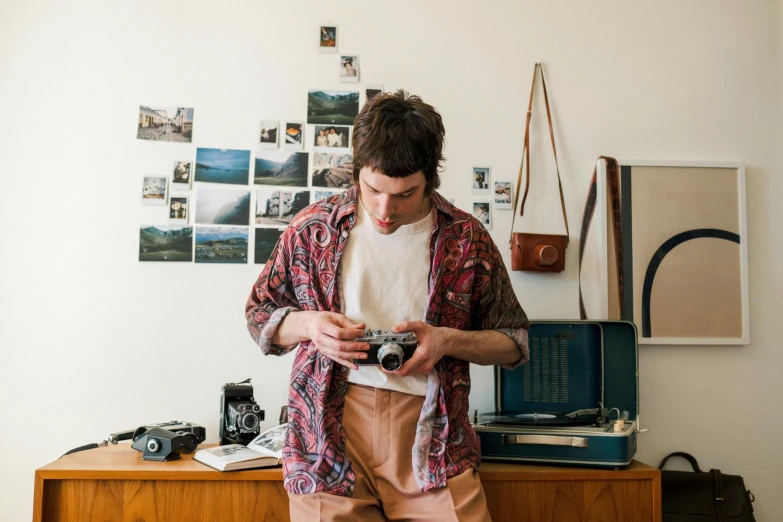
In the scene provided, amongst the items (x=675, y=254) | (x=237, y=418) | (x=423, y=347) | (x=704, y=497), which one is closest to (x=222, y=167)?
(x=237, y=418)

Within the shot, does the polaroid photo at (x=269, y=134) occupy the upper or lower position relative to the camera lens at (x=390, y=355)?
upper

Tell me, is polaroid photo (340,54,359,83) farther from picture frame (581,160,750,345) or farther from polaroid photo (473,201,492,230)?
picture frame (581,160,750,345)

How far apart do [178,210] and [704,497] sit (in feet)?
6.15

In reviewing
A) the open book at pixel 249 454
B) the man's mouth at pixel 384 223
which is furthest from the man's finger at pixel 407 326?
the open book at pixel 249 454

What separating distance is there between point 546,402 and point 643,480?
39cm

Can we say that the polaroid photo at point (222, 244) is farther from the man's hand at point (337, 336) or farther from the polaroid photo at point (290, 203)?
the man's hand at point (337, 336)

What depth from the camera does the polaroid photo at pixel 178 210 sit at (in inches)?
83.4

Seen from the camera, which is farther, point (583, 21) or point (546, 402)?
point (583, 21)

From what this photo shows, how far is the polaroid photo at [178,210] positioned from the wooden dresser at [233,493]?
0.76m

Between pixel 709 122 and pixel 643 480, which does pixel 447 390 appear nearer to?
pixel 643 480

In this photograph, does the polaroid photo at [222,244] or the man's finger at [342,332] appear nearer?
the man's finger at [342,332]

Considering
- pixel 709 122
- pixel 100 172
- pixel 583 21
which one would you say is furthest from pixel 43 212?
pixel 709 122

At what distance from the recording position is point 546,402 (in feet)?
6.59

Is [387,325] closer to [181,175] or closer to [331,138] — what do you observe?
[331,138]
